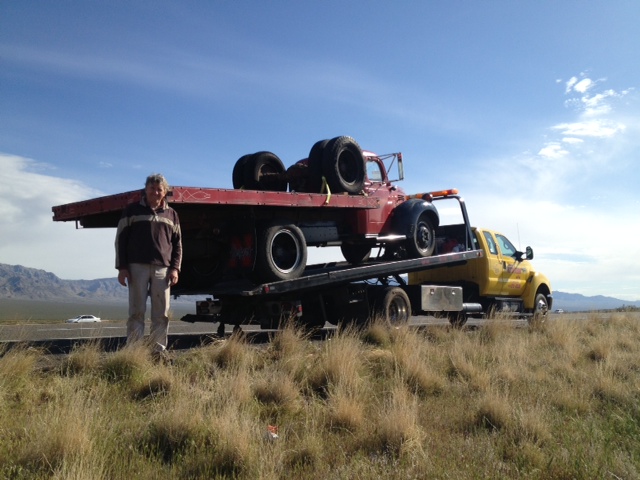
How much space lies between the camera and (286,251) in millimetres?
8492

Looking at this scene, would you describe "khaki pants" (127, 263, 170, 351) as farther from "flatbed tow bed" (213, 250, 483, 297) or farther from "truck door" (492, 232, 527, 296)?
"truck door" (492, 232, 527, 296)

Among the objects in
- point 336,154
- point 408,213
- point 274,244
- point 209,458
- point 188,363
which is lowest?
point 209,458

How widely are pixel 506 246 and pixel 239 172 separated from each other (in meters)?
6.87

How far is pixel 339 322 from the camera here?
9.73 meters

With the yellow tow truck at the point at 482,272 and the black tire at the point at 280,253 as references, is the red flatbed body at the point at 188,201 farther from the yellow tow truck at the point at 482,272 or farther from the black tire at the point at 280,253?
the yellow tow truck at the point at 482,272

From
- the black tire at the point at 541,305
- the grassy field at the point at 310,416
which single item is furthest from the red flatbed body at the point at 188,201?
the black tire at the point at 541,305

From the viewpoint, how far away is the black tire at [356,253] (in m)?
11.5

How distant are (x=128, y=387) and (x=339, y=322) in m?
5.04

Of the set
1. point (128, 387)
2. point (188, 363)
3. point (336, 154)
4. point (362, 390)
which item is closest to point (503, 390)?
point (362, 390)

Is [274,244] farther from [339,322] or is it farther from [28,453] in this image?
[28,453]

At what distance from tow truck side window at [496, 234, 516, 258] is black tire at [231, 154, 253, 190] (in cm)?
637

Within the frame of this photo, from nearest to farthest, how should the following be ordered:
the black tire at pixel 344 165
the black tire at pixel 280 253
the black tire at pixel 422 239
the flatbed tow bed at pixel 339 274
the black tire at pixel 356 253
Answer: the flatbed tow bed at pixel 339 274, the black tire at pixel 280 253, the black tire at pixel 344 165, the black tire at pixel 422 239, the black tire at pixel 356 253

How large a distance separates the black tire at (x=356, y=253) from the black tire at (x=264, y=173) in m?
1.74

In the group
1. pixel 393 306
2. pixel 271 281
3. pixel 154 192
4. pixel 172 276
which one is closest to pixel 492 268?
pixel 393 306
